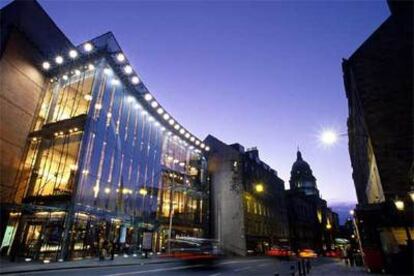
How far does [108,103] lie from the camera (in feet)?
85.3

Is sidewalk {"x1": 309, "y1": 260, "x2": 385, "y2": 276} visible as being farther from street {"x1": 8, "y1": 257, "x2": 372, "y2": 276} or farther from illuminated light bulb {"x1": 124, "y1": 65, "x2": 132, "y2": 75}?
illuminated light bulb {"x1": 124, "y1": 65, "x2": 132, "y2": 75}

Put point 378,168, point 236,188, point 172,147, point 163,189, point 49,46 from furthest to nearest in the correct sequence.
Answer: point 236,188, point 172,147, point 163,189, point 49,46, point 378,168

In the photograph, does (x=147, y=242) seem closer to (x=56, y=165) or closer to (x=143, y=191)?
(x=143, y=191)

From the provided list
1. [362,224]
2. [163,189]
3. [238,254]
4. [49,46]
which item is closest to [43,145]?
[49,46]

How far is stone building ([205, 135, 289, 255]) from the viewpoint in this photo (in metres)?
40.7

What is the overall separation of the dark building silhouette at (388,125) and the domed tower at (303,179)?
259ft

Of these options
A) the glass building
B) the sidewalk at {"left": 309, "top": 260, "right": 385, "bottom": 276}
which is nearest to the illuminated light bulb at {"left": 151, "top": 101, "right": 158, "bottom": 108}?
the glass building

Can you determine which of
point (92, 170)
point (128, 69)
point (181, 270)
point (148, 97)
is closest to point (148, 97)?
point (148, 97)

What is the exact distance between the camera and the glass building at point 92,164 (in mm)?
20812

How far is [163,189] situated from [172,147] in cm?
636

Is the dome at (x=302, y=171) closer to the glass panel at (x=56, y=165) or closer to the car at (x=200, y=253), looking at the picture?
the car at (x=200, y=253)

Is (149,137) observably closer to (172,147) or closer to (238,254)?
(172,147)

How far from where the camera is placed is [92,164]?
22.9 m

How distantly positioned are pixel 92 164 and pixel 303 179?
9094 cm
